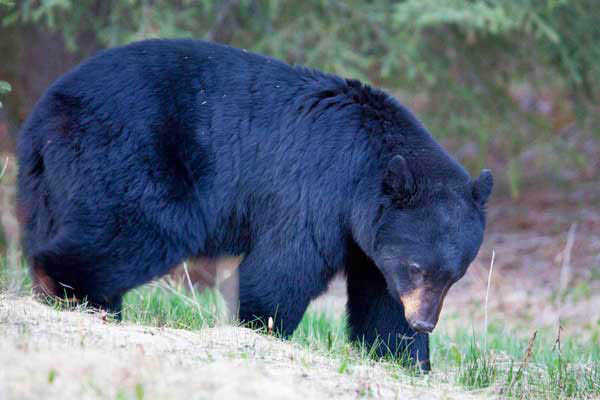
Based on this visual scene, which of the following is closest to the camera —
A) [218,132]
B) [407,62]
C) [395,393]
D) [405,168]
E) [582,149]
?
[395,393]

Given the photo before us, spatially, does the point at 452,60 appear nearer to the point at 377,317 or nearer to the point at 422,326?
the point at 377,317

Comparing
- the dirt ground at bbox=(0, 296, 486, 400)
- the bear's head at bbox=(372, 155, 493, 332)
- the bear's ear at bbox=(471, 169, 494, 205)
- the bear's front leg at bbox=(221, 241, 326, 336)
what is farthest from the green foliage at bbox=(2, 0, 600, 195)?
the dirt ground at bbox=(0, 296, 486, 400)

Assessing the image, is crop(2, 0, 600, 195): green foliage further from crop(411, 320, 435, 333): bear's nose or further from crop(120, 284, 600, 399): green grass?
crop(411, 320, 435, 333): bear's nose

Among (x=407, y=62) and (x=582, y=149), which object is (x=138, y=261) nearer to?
(x=407, y=62)

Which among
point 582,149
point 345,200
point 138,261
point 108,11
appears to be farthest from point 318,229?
point 582,149

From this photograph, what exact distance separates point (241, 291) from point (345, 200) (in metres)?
0.85

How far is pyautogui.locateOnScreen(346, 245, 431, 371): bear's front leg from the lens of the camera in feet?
17.3

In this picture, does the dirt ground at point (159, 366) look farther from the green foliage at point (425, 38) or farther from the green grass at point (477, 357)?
the green foliage at point (425, 38)

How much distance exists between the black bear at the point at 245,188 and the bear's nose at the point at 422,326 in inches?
0.5

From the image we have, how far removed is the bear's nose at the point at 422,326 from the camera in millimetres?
4730

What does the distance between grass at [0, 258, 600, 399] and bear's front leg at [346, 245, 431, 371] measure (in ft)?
0.37

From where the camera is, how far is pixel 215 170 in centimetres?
519

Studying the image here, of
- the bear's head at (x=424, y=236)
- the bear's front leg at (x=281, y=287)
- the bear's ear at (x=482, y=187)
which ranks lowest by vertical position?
the bear's front leg at (x=281, y=287)

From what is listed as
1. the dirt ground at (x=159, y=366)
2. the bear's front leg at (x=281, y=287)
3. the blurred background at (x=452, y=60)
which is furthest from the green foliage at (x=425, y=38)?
the dirt ground at (x=159, y=366)
